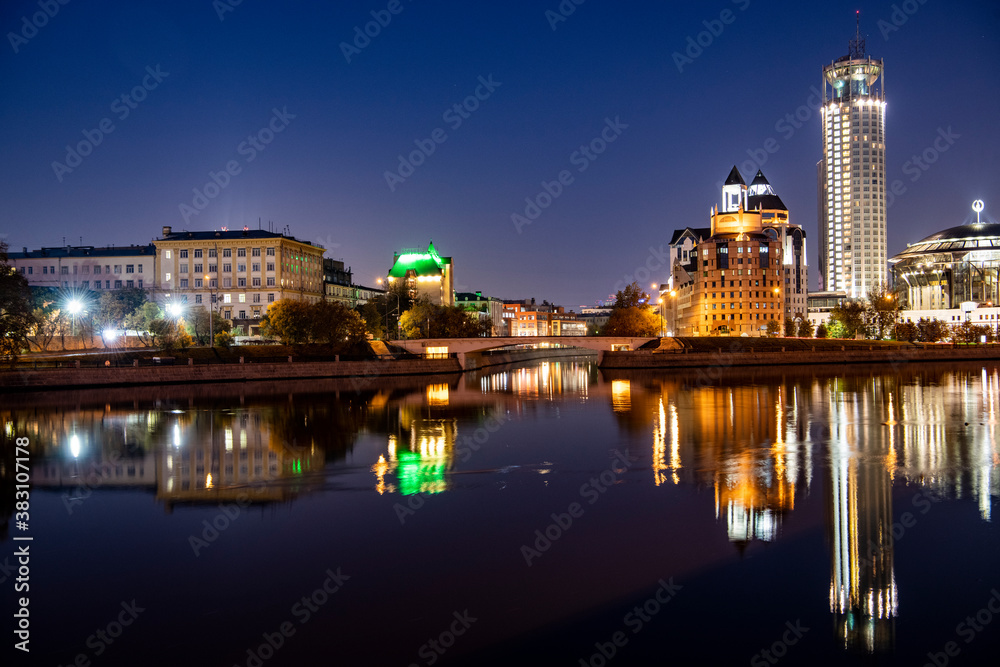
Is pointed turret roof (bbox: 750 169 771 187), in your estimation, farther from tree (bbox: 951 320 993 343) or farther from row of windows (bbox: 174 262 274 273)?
row of windows (bbox: 174 262 274 273)

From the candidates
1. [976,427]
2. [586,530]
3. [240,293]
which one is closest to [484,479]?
[586,530]

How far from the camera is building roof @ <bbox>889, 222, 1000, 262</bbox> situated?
15775cm

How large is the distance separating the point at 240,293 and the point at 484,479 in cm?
9664

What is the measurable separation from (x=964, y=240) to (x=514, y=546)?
177 metres

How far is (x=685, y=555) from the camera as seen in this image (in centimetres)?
1527

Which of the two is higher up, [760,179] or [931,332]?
[760,179]

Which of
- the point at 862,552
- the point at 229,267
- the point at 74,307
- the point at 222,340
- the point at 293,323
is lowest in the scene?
the point at 862,552

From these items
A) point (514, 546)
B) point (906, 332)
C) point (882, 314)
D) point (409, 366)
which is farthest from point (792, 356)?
point (514, 546)

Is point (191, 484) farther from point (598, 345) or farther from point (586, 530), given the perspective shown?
point (598, 345)

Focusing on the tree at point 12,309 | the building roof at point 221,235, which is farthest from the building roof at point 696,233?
the tree at point 12,309

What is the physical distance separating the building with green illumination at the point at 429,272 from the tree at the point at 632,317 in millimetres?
38347

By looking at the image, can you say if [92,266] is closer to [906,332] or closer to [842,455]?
[842,455]

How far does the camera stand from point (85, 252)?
114m

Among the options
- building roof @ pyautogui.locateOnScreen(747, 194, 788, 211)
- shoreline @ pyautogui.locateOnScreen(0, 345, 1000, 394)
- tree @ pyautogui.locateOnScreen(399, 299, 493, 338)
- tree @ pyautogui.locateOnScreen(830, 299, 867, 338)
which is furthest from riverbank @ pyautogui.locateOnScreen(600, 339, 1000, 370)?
building roof @ pyautogui.locateOnScreen(747, 194, 788, 211)
